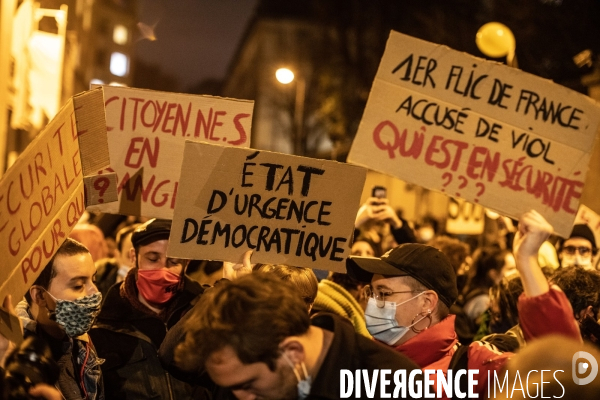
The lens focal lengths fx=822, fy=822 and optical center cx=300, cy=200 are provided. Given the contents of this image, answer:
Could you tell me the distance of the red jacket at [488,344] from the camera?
2.95 meters

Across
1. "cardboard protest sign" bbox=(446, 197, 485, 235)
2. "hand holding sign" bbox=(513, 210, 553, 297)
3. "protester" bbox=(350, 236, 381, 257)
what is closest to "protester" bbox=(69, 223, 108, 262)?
"protester" bbox=(350, 236, 381, 257)

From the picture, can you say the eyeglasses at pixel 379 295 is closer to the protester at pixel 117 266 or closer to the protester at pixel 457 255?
the protester at pixel 117 266

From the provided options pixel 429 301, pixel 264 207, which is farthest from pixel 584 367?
pixel 264 207

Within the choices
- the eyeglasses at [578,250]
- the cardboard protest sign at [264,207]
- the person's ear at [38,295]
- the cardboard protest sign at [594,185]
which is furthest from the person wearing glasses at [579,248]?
the cardboard protest sign at [594,185]

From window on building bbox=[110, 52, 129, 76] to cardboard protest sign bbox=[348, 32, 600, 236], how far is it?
94.4 feet

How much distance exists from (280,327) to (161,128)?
2.46 metres

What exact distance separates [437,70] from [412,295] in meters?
1.59

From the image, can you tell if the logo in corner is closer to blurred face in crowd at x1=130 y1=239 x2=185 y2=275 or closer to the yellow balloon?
blurred face in crowd at x1=130 y1=239 x2=185 y2=275

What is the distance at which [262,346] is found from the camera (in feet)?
7.93

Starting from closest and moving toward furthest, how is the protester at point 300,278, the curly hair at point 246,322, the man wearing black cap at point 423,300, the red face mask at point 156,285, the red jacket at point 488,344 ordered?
1. the curly hair at point 246,322
2. the red jacket at point 488,344
3. the man wearing black cap at point 423,300
4. the protester at point 300,278
5. the red face mask at point 156,285

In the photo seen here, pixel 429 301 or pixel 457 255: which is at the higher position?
pixel 457 255

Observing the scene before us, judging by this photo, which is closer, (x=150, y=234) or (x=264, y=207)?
(x=264, y=207)

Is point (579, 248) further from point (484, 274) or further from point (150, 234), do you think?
point (150, 234)

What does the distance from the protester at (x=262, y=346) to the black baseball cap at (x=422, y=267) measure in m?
1.10
